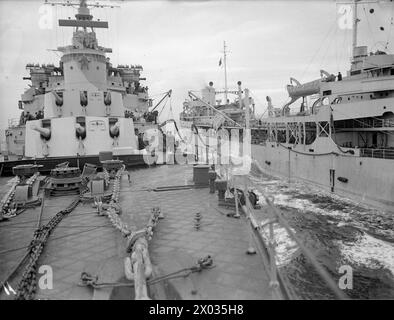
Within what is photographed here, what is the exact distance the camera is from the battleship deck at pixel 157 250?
3.93 metres

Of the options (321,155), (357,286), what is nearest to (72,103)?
(321,155)

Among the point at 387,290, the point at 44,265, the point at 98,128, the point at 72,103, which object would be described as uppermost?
the point at 72,103

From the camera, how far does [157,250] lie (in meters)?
5.36

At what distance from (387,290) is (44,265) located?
25.8ft

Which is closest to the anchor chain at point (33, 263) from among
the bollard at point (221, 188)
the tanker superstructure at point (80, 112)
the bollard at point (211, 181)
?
the bollard at point (221, 188)

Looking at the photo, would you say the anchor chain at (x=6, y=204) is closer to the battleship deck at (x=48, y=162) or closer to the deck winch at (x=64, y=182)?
the deck winch at (x=64, y=182)

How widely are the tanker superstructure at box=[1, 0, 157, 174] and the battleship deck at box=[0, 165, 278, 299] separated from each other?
8.16 metres

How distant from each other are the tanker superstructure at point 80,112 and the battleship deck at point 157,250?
26.8ft

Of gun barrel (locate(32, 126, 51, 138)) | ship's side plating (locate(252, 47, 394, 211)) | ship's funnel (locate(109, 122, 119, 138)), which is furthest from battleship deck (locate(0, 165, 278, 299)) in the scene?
ship's side plating (locate(252, 47, 394, 211))

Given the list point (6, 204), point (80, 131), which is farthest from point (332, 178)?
point (6, 204)

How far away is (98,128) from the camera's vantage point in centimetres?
1727

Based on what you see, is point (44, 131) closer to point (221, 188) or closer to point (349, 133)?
point (221, 188)
